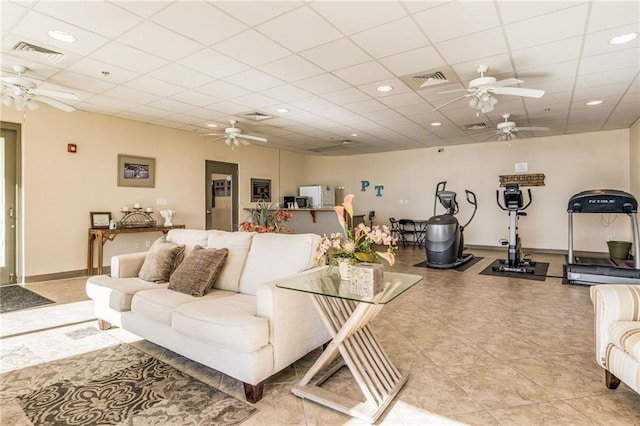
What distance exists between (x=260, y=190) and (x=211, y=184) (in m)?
1.60

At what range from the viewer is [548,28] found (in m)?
3.04

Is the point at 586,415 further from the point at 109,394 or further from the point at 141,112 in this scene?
the point at 141,112

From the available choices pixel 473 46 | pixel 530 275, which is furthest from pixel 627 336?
pixel 530 275

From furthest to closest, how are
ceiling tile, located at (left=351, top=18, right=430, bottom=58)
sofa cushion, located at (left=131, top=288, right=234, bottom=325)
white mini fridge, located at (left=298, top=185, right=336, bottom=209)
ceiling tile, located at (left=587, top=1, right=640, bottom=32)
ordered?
white mini fridge, located at (left=298, top=185, right=336, bottom=209)
ceiling tile, located at (left=351, top=18, right=430, bottom=58)
ceiling tile, located at (left=587, top=1, right=640, bottom=32)
sofa cushion, located at (left=131, top=288, right=234, bottom=325)

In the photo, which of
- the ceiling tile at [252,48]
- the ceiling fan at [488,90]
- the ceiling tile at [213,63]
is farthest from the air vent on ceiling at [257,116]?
the ceiling fan at [488,90]

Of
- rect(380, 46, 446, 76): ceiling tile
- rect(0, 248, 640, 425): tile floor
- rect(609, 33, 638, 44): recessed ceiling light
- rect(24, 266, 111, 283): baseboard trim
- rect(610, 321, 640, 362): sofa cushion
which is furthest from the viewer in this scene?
rect(24, 266, 111, 283): baseboard trim

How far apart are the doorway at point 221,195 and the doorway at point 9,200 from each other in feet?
11.1

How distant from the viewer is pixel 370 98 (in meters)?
5.08

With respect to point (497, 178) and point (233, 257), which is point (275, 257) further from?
point (497, 178)

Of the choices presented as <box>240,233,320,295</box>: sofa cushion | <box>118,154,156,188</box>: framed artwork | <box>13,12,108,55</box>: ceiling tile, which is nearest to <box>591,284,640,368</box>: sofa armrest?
<box>240,233,320,295</box>: sofa cushion

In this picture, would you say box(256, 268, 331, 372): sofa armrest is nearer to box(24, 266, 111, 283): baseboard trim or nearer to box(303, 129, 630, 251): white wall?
box(24, 266, 111, 283): baseboard trim

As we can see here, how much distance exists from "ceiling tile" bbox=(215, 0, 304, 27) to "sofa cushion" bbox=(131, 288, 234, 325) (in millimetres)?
2416

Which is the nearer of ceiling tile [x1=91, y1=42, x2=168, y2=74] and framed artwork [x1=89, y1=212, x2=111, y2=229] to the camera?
ceiling tile [x1=91, y1=42, x2=168, y2=74]

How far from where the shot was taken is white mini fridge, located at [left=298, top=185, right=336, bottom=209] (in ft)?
33.0
